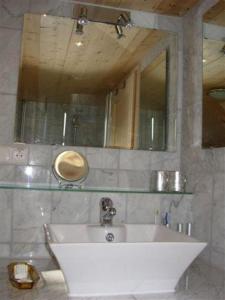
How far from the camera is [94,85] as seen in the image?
1767 mm

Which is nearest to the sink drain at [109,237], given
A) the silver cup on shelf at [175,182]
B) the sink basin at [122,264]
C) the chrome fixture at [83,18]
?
the sink basin at [122,264]

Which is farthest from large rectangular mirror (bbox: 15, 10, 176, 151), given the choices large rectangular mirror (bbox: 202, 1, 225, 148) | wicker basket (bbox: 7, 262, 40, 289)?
wicker basket (bbox: 7, 262, 40, 289)

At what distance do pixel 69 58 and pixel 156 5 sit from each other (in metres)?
0.57

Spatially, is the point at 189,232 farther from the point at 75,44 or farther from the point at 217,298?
→ the point at 75,44

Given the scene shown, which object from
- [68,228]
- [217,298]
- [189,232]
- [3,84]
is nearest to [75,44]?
[3,84]

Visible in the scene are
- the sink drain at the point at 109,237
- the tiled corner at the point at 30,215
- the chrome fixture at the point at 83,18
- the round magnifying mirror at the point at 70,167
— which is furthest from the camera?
the chrome fixture at the point at 83,18

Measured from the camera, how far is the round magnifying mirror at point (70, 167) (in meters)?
1.63

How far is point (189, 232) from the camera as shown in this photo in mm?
1623

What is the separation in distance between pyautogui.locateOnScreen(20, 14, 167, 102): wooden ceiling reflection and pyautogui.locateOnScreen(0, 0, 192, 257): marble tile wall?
2.3 inches

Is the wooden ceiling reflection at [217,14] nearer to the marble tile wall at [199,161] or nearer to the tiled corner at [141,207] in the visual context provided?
the marble tile wall at [199,161]

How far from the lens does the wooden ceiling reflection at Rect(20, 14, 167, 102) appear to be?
5.60 feet

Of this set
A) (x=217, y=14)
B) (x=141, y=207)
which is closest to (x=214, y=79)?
(x=217, y=14)

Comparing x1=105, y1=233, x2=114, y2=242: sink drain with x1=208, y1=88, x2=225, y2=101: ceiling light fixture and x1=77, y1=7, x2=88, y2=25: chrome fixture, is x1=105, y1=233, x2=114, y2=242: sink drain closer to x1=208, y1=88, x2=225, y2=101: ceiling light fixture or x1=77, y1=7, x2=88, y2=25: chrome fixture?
x1=208, y1=88, x2=225, y2=101: ceiling light fixture

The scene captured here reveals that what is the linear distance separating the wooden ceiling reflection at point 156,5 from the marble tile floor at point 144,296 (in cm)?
138
